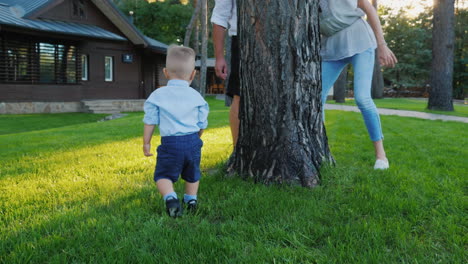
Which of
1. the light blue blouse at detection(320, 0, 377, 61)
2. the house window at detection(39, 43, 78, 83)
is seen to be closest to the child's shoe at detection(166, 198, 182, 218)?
the light blue blouse at detection(320, 0, 377, 61)

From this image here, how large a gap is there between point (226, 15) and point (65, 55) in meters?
17.4

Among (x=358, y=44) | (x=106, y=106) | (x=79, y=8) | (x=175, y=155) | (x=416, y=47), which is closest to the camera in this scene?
(x=175, y=155)

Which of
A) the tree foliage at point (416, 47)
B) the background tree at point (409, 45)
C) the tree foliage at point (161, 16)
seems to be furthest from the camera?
the background tree at point (409, 45)

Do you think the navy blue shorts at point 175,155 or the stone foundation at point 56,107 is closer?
the navy blue shorts at point 175,155

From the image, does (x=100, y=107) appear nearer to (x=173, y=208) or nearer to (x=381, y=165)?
(x=381, y=165)

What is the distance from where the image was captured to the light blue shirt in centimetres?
260

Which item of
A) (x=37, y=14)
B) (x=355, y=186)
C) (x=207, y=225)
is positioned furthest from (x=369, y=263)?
(x=37, y=14)

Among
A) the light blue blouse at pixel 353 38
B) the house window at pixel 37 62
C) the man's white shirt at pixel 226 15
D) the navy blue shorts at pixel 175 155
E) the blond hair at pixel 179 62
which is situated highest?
the house window at pixel 37 62

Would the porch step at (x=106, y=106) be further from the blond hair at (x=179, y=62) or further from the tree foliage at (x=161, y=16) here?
the tree foliage at (x=161, y=16)

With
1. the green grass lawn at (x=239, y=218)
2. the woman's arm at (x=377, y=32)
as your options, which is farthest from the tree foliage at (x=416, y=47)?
the green grass lawn at (x=239, y=218)

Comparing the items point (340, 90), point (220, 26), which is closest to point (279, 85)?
point (220, 26)

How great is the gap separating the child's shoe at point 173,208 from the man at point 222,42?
1444 millimetres

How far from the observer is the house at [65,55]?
16.7m

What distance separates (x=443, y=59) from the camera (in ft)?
46.9
